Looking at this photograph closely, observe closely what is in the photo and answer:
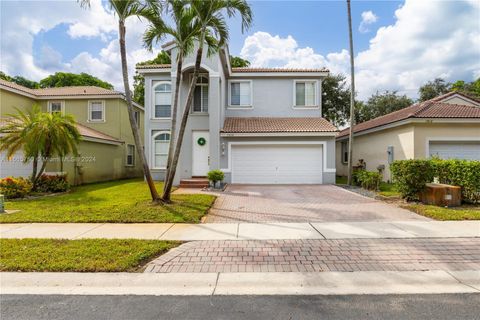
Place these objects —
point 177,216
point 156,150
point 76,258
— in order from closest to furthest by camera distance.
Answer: point 76,258
point 177,216
point 156,150

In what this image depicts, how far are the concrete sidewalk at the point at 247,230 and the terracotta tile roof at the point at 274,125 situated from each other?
8.37 m

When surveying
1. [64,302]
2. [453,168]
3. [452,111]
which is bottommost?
[64,302]

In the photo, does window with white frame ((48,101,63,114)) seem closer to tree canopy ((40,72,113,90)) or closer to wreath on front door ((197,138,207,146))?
wreath on front door ((197,138,207,146))

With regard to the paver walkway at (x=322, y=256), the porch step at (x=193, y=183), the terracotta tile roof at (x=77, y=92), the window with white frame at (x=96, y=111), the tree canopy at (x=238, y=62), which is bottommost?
the paver walkway at (x=322, y=256)

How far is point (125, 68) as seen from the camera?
27.3 ft

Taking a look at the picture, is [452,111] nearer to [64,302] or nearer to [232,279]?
[232,279]

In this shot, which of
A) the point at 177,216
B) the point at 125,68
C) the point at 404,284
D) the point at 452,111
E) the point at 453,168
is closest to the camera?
the point at 404,284

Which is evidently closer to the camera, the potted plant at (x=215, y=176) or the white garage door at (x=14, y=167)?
the potted plant at (x=215, y=176)

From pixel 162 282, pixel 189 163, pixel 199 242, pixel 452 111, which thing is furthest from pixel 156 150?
pixel 452 111

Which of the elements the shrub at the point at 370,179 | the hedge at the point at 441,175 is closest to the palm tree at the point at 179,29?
the hedge at the point at 441,175

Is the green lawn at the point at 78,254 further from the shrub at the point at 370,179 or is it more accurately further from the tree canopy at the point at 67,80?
the tree canopy at the point at 67,80

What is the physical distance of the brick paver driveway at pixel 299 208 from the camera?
7.55 meters

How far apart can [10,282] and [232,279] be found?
3.29m

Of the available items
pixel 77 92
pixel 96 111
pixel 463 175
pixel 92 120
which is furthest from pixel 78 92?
pixel 463 175
